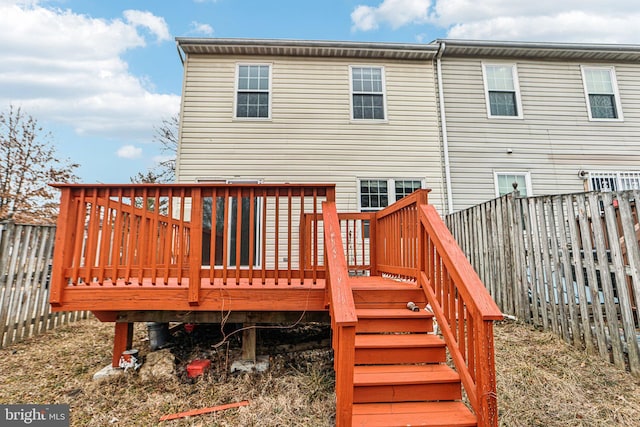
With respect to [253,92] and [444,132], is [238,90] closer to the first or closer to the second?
[253,92]

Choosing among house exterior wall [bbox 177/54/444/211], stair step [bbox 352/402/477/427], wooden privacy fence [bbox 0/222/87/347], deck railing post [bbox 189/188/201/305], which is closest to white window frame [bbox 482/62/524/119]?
house exterior wall [bbox 177/54/444/211]

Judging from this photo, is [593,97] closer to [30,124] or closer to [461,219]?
[461,219]

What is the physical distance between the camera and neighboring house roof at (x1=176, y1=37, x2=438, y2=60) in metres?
7.01

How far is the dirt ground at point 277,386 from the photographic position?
2.47 metres

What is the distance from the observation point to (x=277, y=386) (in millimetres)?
2980

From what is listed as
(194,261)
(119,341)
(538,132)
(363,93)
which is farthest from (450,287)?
(538,132)

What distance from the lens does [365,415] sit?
7.11 ft

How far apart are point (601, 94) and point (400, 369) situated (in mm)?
9207

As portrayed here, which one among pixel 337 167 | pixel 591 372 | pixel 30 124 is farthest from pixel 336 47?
pixel 30 124

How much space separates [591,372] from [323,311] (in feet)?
8.14

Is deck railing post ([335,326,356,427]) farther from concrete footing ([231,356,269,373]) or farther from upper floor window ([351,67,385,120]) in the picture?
upper floor window ([351,67,385,120])

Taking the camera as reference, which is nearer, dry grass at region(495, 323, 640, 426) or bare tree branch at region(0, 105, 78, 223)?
dry grass at region(495, 323, 640, 426)

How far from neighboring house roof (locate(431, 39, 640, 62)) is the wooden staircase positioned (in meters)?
6.93

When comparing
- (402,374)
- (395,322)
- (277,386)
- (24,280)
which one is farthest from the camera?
(24,280)
